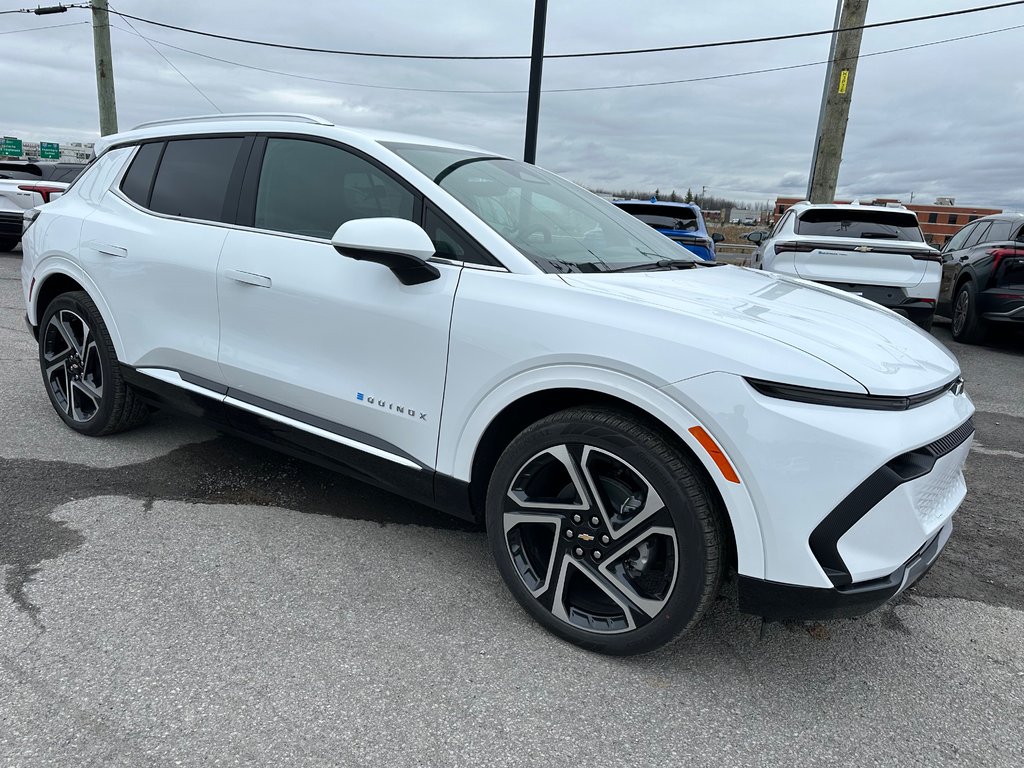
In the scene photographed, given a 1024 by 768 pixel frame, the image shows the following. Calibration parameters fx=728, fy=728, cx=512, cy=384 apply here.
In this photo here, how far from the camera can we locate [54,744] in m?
1.88

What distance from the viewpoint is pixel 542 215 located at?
2969 millimetres

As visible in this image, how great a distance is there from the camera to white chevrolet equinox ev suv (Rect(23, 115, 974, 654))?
198cm

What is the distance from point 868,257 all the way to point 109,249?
6.77 meters

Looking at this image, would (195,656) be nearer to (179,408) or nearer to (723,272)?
(179,408)

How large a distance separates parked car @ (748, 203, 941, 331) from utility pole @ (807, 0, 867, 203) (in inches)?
115

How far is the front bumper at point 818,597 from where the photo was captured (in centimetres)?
Answer: 200

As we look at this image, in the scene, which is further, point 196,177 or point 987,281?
point 987,281

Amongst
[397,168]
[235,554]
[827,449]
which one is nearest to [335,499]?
[235,554]

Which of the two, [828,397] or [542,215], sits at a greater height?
[542,215]

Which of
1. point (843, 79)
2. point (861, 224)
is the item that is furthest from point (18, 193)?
point (843, 79)

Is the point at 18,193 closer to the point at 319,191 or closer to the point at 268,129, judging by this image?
the point at 268,129

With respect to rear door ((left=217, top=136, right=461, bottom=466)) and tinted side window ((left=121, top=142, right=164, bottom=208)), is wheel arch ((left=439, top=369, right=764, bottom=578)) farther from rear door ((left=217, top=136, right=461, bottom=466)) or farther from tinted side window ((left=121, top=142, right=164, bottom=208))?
tinted side window ((left=121, top=142, right=164, bottom=208))

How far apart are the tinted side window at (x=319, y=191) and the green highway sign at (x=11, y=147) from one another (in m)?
75.7

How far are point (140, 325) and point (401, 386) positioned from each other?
1.69m
